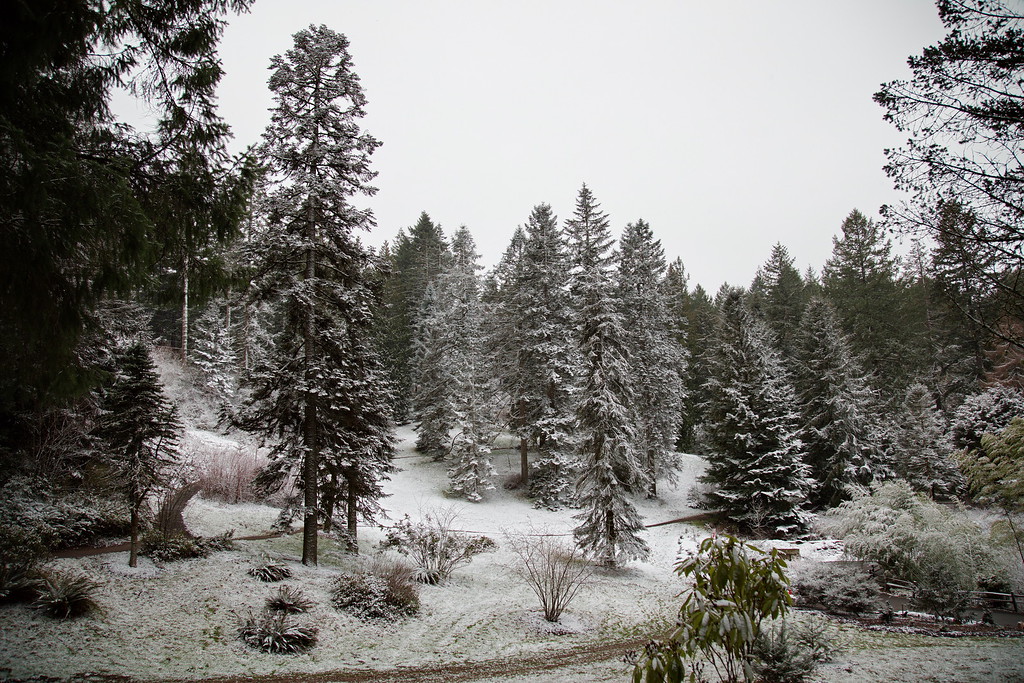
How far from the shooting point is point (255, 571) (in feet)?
38.1

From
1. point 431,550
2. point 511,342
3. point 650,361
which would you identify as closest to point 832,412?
point 650,361

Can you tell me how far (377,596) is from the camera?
1116 centimetres

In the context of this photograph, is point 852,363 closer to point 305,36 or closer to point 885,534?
point 885,534

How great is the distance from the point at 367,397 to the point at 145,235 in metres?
9.83

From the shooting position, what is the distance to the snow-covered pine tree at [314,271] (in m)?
12.9

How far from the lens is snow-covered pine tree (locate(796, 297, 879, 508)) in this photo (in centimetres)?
2652

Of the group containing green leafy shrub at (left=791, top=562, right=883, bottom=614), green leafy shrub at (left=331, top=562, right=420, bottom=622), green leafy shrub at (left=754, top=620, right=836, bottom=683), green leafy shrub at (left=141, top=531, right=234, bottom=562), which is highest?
green leafy shrub at (left=141, top=531, right=234, bottom=562)

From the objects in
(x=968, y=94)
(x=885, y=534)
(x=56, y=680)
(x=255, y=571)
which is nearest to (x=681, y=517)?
(x=885, y=534)

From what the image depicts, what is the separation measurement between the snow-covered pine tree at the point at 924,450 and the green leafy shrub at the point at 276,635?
27.8 metres

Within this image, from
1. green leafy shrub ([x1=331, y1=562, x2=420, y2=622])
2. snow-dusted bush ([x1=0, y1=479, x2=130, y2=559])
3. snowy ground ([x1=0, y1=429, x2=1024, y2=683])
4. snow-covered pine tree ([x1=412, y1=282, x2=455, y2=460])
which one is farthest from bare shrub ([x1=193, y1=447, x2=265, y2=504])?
snow-covered pine tree ([x1=412, y1=282, x2=455, y2=460])

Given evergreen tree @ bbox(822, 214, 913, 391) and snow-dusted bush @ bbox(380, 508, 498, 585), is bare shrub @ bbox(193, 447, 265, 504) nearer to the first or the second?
snow-dusted bush @ bbox(380, 508, 498, 585)

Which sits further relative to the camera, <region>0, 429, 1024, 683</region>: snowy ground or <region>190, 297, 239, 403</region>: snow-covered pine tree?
<region>190, 297, 239, 403</region>: snow-covered pine tree

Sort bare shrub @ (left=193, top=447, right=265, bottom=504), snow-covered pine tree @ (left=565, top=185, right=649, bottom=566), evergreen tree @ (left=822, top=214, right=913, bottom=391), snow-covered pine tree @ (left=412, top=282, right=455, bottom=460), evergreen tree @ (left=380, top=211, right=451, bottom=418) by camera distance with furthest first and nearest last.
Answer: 1. evergreen tree @ (left=380, top=211, right=451, bottom=418)
2. evergreen tree @ (left=822, top=214, right=913, bottom=391)
3. snow-covered pine tree @ (left=412, top=282, right=455, bottom=460)
4. bare shrub @ (left=193, top=447, right=265, bottom=504)
5. snow-covered pine tree @ (left=565, top=185, right=649, bottom=566)

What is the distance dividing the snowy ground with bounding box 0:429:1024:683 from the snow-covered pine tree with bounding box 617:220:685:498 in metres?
12.1
